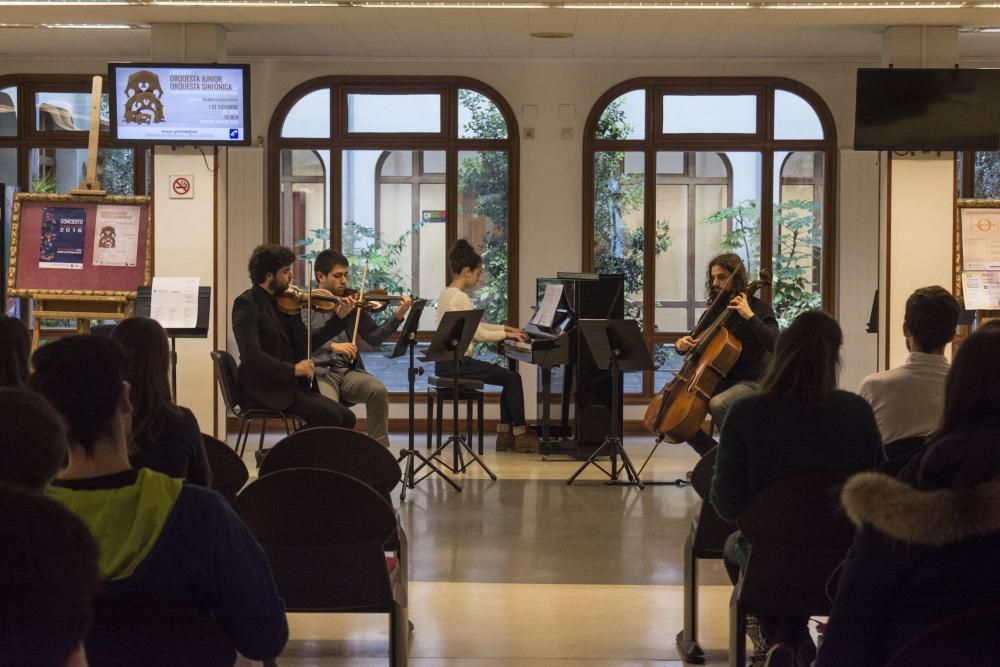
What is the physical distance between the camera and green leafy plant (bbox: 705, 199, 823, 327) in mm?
9617

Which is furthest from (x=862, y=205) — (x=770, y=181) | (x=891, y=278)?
(x=891, y=278)

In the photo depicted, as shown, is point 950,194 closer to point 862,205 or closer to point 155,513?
point 862,205

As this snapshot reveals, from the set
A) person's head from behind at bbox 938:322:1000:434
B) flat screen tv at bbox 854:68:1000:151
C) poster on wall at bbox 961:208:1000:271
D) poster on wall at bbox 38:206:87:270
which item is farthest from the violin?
person's head from behind at bbox 938:322:1000:434

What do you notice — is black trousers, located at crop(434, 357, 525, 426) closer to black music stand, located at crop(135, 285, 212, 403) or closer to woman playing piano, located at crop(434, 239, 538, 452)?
woman playing piano, located at crop(434, 239, 538, 452)

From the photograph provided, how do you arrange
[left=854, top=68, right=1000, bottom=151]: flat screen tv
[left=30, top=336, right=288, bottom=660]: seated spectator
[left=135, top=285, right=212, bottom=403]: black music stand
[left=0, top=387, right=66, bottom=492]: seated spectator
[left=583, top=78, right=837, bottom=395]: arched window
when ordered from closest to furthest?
1. [left=0, top=387, right=66, bottom=492]: seated spectator
2. [left=30, top=336, right=288, bottom=660]: seated spectator
3. [left=135, top=285, right=212, bottom=403]: black music stand
4. [left=854, top=68, right=1000, bottom=151]: flat screen tv
5. [left=583, top=78, right=837, bottom=395]: arched window

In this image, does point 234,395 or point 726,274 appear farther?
point 726,274

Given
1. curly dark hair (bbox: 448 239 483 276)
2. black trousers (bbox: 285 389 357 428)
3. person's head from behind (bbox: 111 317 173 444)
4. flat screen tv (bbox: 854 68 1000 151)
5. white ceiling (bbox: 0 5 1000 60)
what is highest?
white ceiling (bbox: 0 5 1000 60)

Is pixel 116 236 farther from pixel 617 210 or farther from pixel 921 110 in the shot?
pixel 921 110

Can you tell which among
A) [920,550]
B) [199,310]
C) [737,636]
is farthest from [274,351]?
[920,550]

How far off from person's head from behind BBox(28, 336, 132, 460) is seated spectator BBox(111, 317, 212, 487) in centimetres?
101

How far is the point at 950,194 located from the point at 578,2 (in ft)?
9.87

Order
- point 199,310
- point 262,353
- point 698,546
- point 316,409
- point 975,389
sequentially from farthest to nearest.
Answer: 1. point 199,310
2. point 316,409
3. point 262,353
4. point 698,546
5. point 975,389

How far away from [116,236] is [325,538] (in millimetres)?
5649

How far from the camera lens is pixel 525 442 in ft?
28.4
